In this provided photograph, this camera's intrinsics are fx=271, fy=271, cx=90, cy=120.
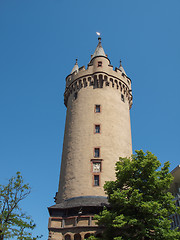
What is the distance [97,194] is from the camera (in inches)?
1070

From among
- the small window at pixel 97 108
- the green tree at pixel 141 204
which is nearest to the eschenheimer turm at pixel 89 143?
the small window at pixel 97 108

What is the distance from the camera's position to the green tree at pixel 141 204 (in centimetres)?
1792

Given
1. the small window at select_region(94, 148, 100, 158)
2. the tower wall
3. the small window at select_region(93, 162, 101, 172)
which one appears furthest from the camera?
the small window at select_region(94, 148, 100, 158)

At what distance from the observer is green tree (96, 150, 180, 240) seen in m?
17.9

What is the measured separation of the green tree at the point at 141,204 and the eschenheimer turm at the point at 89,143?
5.27m

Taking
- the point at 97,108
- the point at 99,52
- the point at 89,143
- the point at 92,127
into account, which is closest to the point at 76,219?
the point at 89,143

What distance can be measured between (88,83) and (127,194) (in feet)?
62.5

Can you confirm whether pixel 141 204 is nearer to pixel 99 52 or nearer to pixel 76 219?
pixel 76 219

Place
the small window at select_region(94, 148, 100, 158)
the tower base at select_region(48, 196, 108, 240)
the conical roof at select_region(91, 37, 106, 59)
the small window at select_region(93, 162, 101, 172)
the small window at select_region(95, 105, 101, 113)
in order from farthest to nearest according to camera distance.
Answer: the conical roof at select_region(91, 37, 106, 59) → the small window at select_region(95, 105, 101, 113) → the small window at select_region(94, 148, 100, 158) → the small window at select_region(93, 162, 101, 172) → the tower base at select_region(48, 196, 108, 240)

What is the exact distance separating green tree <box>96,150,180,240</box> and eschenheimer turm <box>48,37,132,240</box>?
208 inches

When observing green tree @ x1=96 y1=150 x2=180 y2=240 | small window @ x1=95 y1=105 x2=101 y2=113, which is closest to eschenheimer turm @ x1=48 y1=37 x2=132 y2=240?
small window @ x1=95 y1=105 x2=101 y2=113

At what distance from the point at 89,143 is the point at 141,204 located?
522 inches

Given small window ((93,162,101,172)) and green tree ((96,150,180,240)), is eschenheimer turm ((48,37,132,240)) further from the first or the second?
green tree ((96,150,180,240))

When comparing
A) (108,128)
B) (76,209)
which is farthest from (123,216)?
Answer: (108,128)
